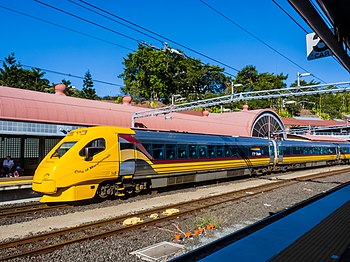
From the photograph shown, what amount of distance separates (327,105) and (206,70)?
4904 cm

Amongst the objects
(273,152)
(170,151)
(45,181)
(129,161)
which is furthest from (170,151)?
(273,152)

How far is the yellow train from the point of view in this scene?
1118 centimetres

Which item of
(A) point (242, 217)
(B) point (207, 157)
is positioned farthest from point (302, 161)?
(A) point (242, 217)

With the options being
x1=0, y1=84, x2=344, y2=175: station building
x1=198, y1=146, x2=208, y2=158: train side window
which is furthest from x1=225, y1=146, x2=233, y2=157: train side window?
x1=0, y1=84, x2=344, y2=175: station building

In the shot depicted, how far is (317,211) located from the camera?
7176 mm

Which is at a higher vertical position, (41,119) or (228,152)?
(41,119)

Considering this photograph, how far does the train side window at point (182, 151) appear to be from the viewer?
1585 centimetres

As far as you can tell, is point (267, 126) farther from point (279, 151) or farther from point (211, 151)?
point (211, 151)

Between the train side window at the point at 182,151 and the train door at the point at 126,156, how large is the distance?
10.3 ft

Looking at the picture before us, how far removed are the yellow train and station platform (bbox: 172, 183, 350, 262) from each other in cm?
679

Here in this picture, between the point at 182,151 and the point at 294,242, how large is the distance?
11.6 meters

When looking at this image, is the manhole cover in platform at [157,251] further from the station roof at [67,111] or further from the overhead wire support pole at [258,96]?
the overhead wire support pole at [258,96]

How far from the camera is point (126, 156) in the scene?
13.0m

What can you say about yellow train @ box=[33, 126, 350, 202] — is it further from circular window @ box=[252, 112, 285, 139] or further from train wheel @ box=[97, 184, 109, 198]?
circular window @ box=[252, 112, 285, 139]
